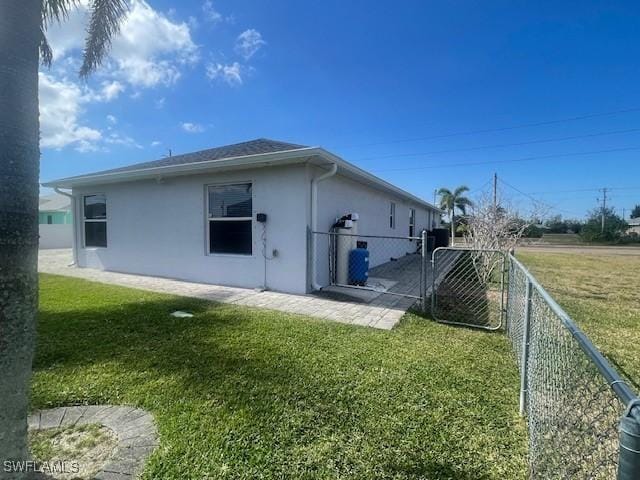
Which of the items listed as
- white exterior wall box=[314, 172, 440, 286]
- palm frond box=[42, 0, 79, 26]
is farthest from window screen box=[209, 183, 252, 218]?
palm frond box=[42, 0, 79, 26]

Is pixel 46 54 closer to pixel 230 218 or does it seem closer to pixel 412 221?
pixel 230 218

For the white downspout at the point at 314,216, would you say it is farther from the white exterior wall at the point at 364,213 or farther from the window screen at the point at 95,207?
the window screen at the point at 95,207

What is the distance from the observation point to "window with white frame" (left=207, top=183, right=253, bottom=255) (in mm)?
7332

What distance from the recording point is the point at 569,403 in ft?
5.23

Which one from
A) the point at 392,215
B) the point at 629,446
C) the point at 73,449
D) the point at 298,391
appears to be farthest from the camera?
the point at 392,215

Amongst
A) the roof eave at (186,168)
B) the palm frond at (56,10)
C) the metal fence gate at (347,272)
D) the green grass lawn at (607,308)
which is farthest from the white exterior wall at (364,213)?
the green grass lawn at (607,308)

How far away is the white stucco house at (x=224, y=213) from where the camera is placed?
6672 millimetres

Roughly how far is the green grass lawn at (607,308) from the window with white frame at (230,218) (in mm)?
6463

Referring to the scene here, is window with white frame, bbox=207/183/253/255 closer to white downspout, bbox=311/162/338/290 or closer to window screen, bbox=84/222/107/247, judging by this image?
white downspout, bbox=311/162/338/290

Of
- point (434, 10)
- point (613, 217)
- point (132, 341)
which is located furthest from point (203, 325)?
point (613, 217)

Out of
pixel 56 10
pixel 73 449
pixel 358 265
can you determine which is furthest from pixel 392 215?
pixel 73 449

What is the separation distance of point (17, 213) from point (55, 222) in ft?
106

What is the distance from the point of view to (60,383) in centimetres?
290

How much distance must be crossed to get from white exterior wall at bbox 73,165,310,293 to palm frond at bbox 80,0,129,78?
2976mm
